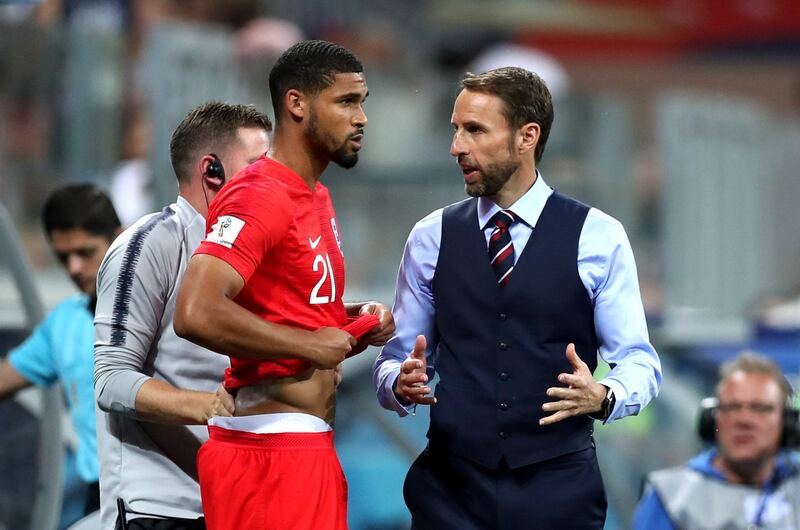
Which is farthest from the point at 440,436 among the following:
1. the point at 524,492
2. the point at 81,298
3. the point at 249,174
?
the point at 81,298

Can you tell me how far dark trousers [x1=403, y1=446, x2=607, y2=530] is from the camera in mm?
3529

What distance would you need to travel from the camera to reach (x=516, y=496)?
3533 mm

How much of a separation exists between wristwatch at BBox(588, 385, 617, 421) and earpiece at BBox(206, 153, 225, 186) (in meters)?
1.12

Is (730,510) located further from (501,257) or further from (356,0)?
(356,0)

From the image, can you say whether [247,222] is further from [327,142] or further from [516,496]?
[516,496]

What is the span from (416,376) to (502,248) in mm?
406

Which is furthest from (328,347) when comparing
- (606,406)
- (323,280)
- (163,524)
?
(163,524)

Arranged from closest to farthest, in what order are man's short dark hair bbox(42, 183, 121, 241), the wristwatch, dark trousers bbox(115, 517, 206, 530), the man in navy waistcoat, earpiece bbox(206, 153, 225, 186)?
the wristwatch → the man in navy waistcoat → dark trousers bbox(115, 517, 206, 530) → earpiece bbox(206, 153, 225, 186) → man's short dark hair bbox(42, 183, 121, 241)

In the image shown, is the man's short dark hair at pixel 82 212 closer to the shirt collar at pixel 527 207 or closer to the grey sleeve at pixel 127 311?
the grey sleeve at pixel 127 311

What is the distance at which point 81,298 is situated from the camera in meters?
4.62

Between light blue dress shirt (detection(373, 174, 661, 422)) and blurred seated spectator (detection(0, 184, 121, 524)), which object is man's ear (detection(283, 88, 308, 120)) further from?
blurred seated spectator (detection(0, 184, 121, 524))

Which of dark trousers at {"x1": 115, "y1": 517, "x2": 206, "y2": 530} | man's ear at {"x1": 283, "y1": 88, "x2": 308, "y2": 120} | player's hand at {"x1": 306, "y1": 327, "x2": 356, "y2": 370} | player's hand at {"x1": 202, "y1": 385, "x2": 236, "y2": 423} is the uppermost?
man's ear at {"x1": 283, "y1": 88, "x2": 308, "y2": 120}

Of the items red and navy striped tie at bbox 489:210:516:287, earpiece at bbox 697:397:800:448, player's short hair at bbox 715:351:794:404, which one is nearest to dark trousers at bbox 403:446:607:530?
red and navy striped tie at bbox 489:210:516:287

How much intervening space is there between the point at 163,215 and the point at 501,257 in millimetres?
873
